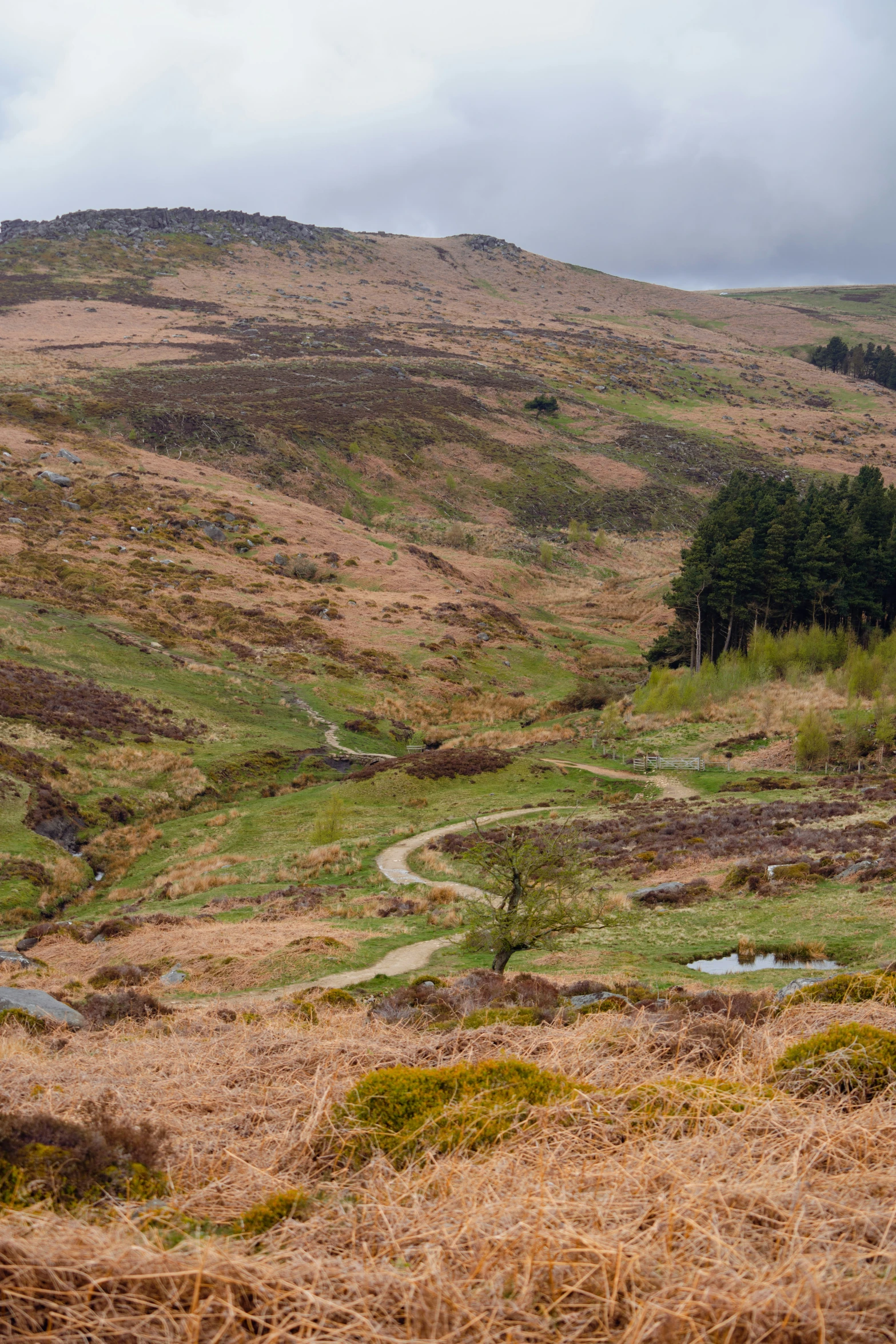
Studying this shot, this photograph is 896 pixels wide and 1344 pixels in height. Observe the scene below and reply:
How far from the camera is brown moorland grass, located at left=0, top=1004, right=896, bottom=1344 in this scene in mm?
3098

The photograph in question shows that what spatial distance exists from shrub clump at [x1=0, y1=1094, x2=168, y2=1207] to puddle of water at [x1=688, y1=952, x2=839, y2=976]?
12.8 meters

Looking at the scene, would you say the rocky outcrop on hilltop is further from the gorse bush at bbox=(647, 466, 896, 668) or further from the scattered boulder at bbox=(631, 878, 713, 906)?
the scattered boulder at bbox=(631, 878, 713, 906)

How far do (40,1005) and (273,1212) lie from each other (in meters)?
9.16

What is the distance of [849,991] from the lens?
840 centimetres

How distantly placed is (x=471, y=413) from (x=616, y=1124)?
11745cm

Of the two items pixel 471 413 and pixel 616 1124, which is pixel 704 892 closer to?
pixel 616 1124

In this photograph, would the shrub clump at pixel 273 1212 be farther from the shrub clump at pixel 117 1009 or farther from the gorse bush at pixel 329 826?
the gorse bush at pixel 329 826

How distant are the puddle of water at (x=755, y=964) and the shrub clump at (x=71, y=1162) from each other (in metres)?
12.8

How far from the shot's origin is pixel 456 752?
42125 mm

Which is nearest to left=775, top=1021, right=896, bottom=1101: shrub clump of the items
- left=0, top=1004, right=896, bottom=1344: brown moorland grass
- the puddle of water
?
left=0, top=1004, right=896, bottom=1344: brown moorland grass

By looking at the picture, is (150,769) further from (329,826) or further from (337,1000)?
(337,1000)

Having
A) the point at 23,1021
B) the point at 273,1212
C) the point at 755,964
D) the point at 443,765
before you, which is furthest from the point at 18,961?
the point at 443,765

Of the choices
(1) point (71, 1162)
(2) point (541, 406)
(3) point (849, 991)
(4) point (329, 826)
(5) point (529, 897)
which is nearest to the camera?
(1) point (71, 1162)

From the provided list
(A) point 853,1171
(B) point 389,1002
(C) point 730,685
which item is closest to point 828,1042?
(A) point 853,1171
